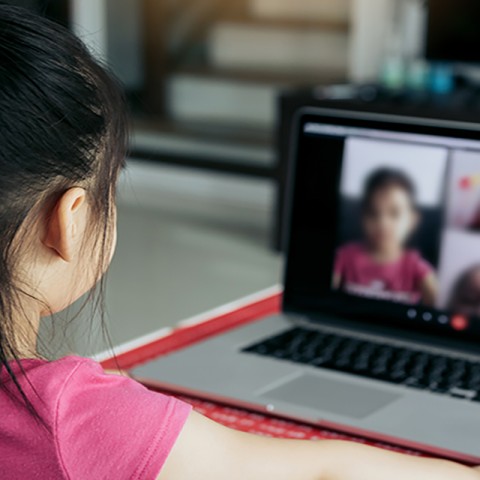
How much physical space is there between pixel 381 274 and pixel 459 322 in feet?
0.40

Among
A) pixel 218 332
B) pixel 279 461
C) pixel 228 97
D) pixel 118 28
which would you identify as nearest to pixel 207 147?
pixel 228 97

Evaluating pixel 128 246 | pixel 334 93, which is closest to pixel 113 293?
pixel 128 246

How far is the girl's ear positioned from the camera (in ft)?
2.59

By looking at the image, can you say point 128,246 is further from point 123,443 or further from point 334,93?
point 123,443

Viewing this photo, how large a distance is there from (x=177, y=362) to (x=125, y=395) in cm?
51

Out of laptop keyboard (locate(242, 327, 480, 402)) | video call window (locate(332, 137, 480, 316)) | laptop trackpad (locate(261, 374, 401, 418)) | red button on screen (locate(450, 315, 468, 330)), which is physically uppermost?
video call window (locate(332, 137, 480, 316))

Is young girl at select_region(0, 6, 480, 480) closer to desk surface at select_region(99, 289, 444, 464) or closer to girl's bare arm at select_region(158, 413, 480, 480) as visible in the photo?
girl's bare arm at select_region(158, 413, 480, 480)

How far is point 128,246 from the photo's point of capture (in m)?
4.31

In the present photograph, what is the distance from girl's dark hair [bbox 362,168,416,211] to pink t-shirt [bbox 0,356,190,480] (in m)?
0.66

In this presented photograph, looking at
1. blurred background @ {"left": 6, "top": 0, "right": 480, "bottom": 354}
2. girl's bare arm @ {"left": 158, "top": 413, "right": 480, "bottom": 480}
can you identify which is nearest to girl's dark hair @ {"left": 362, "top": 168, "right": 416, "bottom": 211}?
girl's bare arm @ {"left": 158, "top": 413, "right": 480, "bottom": 480}

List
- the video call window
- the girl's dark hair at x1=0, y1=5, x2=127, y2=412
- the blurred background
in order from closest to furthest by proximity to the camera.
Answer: the girl's dark hair at x1=0, y1=5, x2=127, y2=412
the video call window
the blurred background

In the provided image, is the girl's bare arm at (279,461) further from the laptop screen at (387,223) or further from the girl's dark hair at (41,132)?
the laptop screen at (387,223)

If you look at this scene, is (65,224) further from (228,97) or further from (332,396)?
(228,97)

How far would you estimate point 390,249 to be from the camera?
→ 1420 mm
